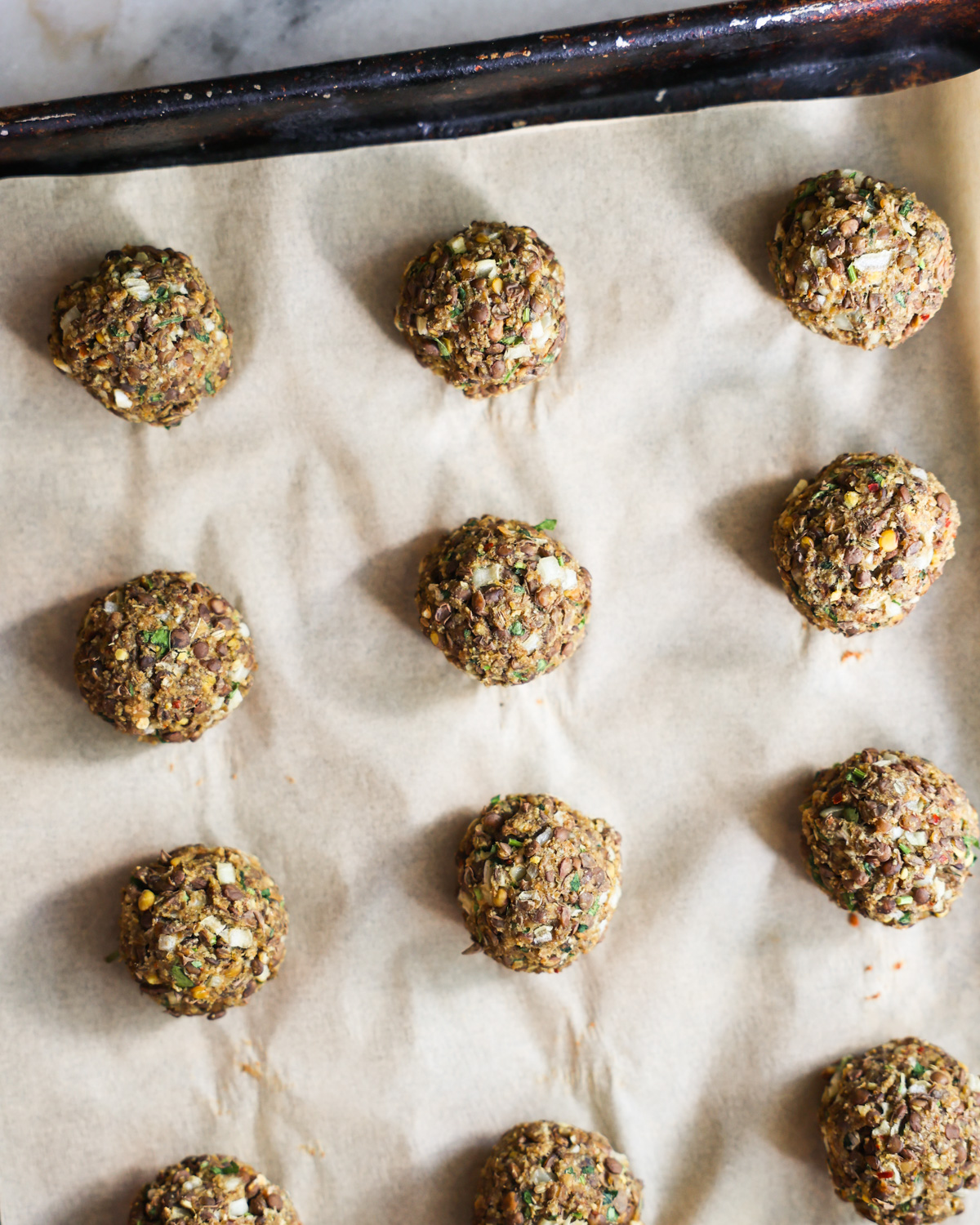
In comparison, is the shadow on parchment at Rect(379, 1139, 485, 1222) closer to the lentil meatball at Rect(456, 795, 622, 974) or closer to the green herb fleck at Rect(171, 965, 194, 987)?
the lentil meatball at Rect(456, 795, 622, 974)

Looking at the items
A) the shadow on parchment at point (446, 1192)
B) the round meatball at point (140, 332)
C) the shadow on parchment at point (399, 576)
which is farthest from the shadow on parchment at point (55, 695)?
the shadow on parchment at point (446, 1192)

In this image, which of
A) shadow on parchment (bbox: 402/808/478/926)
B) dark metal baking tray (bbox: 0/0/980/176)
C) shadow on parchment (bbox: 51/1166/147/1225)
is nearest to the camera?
dark metal baking tray (bbox: 0/0/980/176)

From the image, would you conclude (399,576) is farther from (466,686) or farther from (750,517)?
(750,517)

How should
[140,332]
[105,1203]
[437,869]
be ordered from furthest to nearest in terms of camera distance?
1. [437,869]
2. [105,1203]
3. [140,332]

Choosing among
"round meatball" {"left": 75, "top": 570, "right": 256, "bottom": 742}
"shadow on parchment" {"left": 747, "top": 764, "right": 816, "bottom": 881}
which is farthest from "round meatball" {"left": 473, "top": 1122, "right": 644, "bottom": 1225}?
"round meatball" {"left": 75, "top": 570, "right": 256, "bottom": 742}

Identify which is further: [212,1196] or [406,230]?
[406,230]

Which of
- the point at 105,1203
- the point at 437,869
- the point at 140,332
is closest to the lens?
the point at 140,332

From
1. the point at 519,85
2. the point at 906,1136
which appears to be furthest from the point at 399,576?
the point at 906,1136
